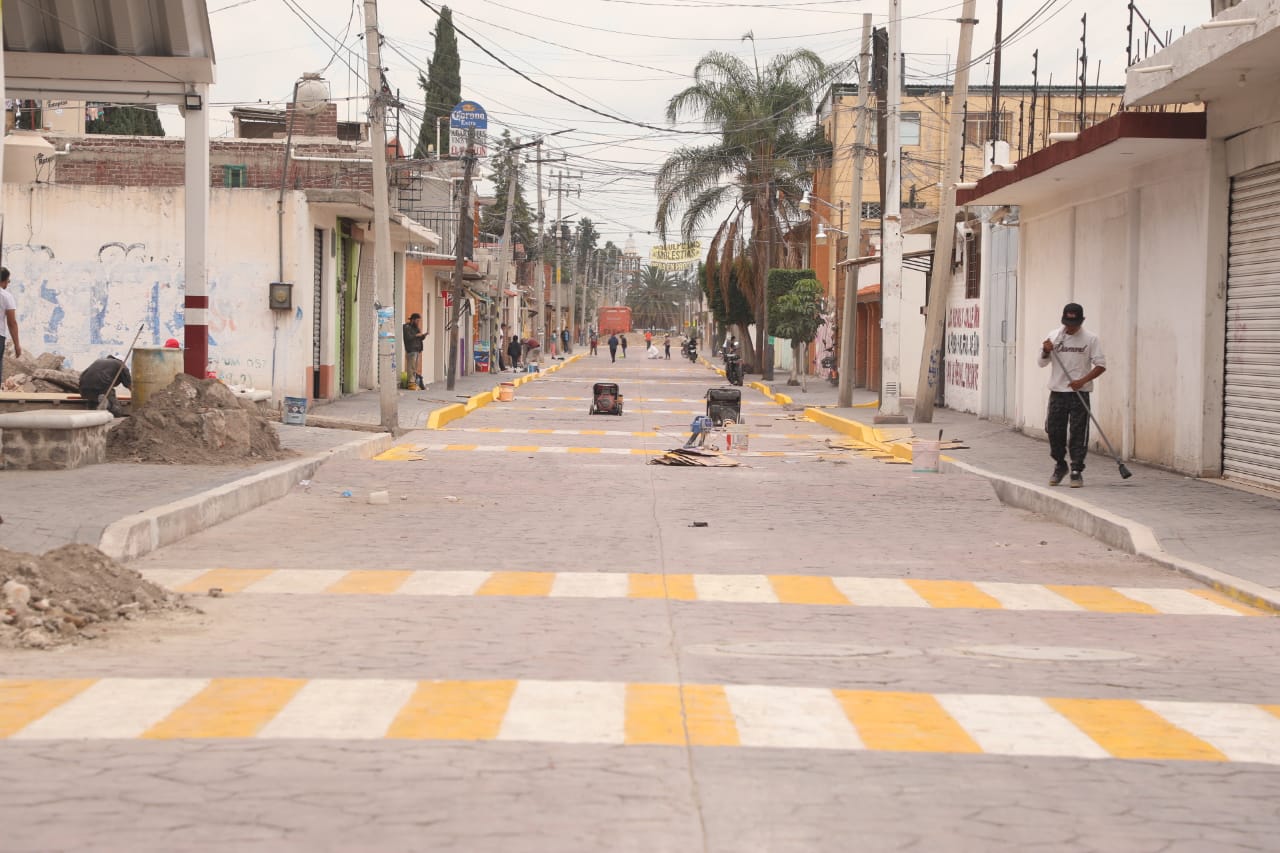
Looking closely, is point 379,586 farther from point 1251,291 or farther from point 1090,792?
point 1251,291

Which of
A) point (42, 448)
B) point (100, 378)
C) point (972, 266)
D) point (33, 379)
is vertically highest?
point (972, 266)

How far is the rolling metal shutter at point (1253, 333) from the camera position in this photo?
15.2 meters

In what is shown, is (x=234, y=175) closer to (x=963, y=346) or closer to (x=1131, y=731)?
(x=963, y=346)

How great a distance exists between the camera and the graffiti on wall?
101 feet

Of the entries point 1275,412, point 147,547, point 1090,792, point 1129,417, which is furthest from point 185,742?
point 1129,417

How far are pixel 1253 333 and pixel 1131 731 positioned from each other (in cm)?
1079

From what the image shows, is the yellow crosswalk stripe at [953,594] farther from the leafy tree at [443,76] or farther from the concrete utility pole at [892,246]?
the leafy tree at [443,76]

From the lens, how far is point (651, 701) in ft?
21.2

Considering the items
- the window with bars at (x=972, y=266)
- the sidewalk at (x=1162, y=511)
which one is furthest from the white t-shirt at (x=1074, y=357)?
the window with bars at (x=972, y=266)

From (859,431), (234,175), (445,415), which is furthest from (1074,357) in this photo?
(234,175)

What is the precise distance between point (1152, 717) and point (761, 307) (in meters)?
49.5

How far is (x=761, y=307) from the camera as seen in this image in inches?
2186

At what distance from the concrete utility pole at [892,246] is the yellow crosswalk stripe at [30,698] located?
22.2m

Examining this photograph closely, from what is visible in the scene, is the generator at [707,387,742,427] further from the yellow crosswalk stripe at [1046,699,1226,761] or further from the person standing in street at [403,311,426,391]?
the yellow crosswalk stripe at [1046,699,1226,761]
